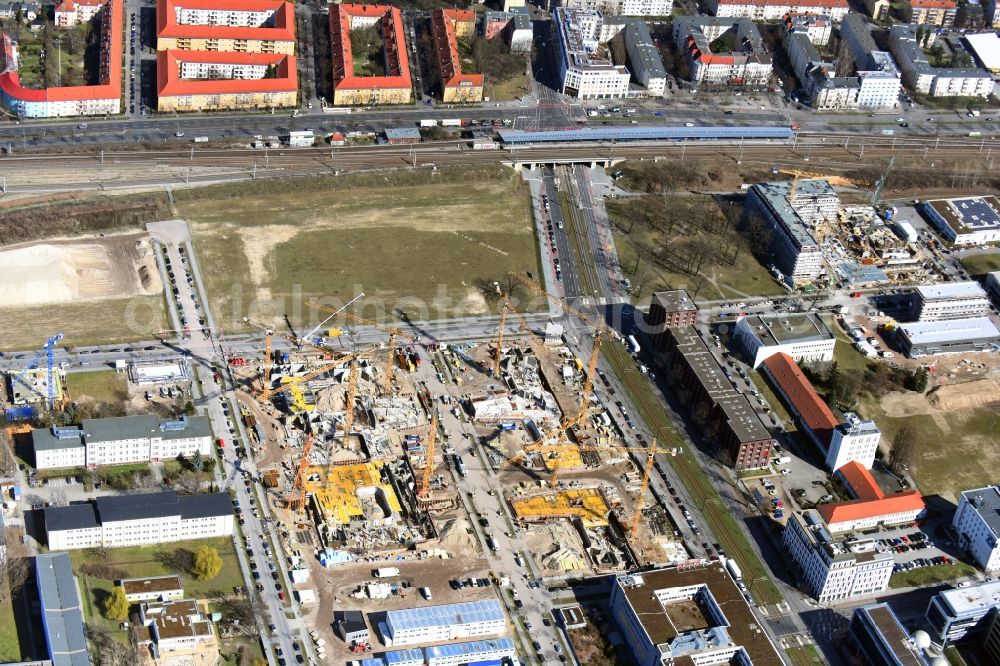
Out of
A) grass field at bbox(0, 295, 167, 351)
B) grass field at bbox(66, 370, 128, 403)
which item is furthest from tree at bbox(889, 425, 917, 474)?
grass field at bbox(66, 370, 128, 403)

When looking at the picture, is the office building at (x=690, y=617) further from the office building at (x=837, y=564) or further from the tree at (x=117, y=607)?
the tree at (x=117, y=607)

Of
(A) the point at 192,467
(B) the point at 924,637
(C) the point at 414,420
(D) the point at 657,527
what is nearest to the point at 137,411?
(A) the point at 192,467

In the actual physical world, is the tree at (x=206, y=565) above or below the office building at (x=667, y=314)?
below

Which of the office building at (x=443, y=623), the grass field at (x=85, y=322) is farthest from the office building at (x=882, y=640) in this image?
the grass field at (x=85, y=322)

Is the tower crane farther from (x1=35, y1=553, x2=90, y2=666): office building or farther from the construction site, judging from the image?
(x1=35, y1=553, x2=90, y2=666): office building

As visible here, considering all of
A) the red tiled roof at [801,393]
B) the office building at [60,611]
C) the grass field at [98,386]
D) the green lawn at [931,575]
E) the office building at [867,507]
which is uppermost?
the grass field at [98,386]

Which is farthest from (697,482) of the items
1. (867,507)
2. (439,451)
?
(439,451)

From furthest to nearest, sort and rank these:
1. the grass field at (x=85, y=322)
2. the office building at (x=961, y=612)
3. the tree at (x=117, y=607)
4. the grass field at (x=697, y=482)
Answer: the grass field at (x=85, y=322) → the grass field at (x=697, y=482) → the office building at (x=961, y=612) → the tree at (x=117, y=607)
